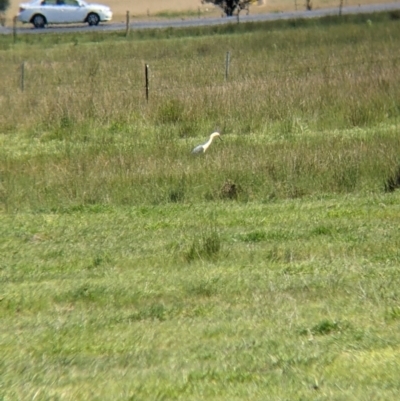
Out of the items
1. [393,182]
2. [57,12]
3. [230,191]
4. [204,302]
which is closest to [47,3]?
[57,12]

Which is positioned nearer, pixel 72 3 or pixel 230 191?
pixel 230 191

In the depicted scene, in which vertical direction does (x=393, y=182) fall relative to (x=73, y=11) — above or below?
above

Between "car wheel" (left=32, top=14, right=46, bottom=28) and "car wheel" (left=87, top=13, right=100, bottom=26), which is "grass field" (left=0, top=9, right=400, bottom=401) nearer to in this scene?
"car wheel" (left=32, top=14, right=46, bottom=28)

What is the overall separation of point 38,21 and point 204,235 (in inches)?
1571

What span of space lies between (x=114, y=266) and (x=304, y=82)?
36.0 feet

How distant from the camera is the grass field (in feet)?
15.2

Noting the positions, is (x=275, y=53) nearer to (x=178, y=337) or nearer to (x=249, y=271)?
(x=249, y=271)

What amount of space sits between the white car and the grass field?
Result: 83.4 ft

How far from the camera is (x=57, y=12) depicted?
150 ft

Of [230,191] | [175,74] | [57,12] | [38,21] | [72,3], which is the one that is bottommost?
[38,21]

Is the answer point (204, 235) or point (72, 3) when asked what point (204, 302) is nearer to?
point (204, 235)

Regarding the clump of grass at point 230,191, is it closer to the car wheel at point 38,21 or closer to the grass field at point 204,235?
the grass field at point 204,235

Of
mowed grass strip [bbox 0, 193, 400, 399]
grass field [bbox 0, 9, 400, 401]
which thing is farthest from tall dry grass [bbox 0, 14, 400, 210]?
mowed grass strip [bbox 0, 193, 400, 399]

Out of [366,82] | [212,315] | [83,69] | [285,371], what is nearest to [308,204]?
[212,315]
